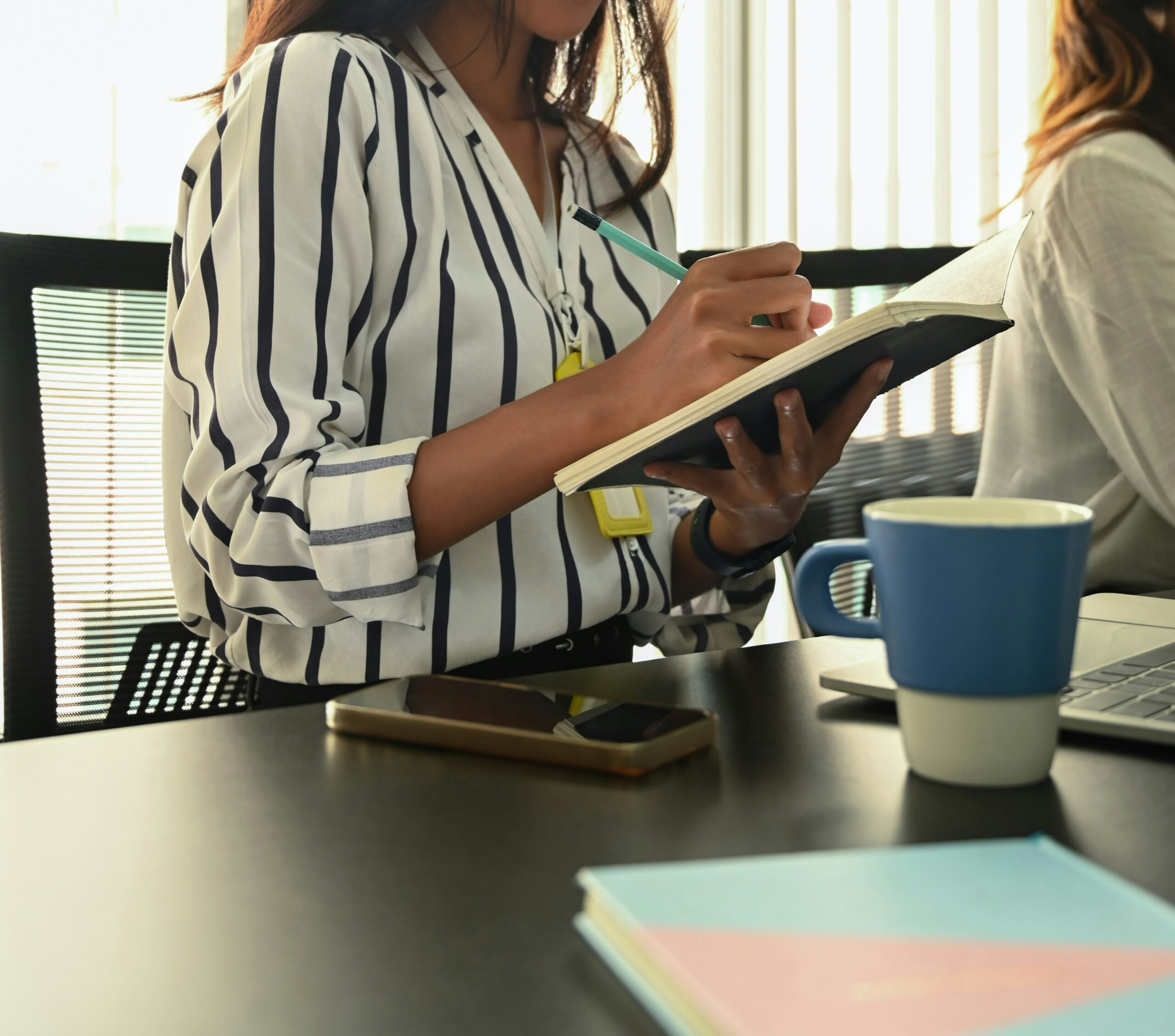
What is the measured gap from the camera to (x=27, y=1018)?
271 mm

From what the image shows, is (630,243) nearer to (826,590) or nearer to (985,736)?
(826,590)

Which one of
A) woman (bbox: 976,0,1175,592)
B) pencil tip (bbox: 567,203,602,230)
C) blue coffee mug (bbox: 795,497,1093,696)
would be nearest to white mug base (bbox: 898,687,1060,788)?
blue coffee mug (bbox: 795,497,1093,696)

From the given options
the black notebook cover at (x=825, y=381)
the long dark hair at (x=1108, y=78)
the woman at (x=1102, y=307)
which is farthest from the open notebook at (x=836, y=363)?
the long dark hair at (x=1108, y=78)

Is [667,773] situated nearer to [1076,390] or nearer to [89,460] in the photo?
[89,460]

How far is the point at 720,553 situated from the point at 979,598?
57 centimetres

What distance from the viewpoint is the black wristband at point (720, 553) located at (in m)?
0.96

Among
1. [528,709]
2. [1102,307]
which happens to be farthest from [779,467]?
[1102,307]

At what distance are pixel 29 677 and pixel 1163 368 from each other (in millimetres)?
1046

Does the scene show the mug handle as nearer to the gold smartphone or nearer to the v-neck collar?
the gold smartphone

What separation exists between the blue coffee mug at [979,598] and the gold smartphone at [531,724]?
0.10 meters

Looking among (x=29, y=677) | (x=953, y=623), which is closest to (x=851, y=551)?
(x=953, y=623)

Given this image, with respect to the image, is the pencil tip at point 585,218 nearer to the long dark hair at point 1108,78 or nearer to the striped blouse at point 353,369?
the striped blouse at point 353,369

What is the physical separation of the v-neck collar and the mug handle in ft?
1.57

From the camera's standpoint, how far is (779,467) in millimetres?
776
